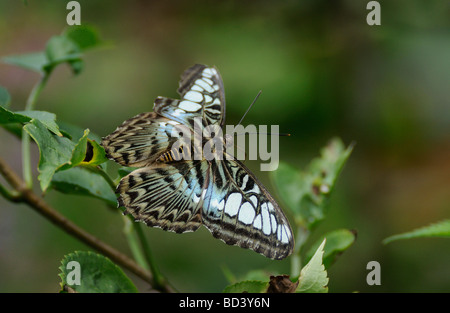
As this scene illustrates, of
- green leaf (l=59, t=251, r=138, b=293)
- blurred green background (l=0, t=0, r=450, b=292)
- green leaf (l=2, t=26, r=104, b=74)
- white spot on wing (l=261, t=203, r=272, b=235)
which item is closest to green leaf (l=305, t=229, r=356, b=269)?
white spot on wing (l=261, t=203, r=272, b=235)

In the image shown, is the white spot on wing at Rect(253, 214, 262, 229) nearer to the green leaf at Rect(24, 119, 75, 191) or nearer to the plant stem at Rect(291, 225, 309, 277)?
the plant stem at Rect(291, 225, 309, 277)

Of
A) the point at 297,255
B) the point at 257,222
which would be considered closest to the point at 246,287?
the point at 257,222

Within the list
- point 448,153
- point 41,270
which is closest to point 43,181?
point 41,270

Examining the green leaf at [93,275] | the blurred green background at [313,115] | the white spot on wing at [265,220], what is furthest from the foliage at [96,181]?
the blurred green background at [313,115]

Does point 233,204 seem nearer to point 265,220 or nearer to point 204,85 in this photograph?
point 265,220

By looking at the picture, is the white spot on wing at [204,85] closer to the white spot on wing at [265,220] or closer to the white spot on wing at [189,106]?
the white spot on wing at [189,106]
